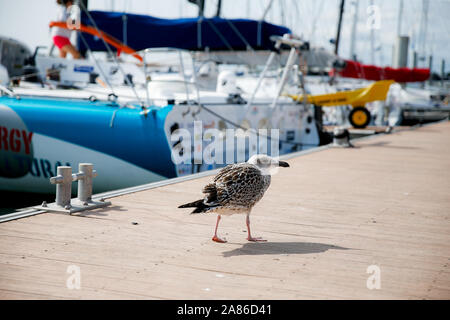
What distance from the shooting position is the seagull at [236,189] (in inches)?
168

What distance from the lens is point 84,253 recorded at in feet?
13.5

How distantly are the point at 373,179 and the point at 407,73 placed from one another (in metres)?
19.8

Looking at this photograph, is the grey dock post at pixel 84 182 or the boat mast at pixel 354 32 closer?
the grey dock post at pixel 84 182

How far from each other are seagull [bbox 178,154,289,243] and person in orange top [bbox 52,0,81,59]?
7.06 m

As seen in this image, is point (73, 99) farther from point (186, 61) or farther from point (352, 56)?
point (352, 56)

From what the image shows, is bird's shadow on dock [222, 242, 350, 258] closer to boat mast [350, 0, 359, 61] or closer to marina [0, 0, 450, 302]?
marina [0, 0, 450, 302]

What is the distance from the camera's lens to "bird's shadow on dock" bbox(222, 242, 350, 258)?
4.30 m

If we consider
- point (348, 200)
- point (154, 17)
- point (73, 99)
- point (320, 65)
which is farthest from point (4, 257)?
point (320, 65)

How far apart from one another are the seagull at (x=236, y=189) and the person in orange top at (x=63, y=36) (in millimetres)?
7056

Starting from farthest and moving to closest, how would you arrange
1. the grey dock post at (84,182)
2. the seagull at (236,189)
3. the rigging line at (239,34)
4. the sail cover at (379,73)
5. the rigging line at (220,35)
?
the sail cover at (379,73) < the rigging line at (220,35) < the rigging line at (239,34) < the grey dock post at (84,182) < the seagull at (236,189)

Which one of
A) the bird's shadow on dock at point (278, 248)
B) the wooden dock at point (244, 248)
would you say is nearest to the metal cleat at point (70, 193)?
the wooden dock at point (244, 248)

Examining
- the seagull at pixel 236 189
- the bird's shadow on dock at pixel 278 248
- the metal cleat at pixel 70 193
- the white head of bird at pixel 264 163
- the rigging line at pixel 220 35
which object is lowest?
the bird's shadow on dock at pixel 278 248

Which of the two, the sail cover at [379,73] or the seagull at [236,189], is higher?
the sail cover at [379,73]

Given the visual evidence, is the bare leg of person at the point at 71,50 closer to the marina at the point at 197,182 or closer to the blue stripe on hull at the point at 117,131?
the marina at the point at 197,182
